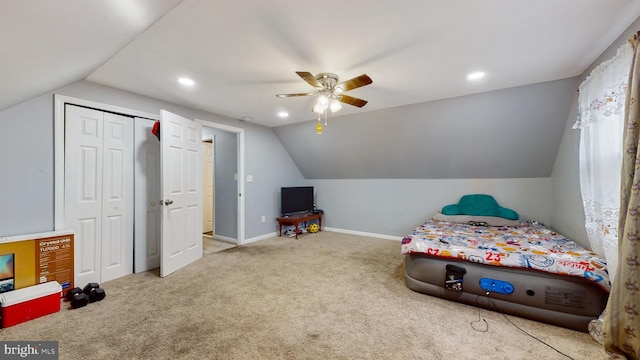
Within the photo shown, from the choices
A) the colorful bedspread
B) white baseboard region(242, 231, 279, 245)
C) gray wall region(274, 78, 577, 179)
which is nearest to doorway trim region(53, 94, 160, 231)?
white baseboard region(242, 231, 279, 245)

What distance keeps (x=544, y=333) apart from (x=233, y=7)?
322 centimetres

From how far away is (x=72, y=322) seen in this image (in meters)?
2.02

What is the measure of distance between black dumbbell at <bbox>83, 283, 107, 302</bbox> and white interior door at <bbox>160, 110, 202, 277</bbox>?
0.59 m

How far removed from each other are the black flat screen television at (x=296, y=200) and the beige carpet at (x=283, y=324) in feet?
6.82

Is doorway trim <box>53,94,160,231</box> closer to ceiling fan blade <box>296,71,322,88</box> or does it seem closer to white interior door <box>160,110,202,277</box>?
white interior door <box>160,110,202,277</box>

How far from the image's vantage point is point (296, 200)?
17.2ft

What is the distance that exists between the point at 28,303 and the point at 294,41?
3.05m

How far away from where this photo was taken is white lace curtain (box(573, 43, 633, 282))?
174cm

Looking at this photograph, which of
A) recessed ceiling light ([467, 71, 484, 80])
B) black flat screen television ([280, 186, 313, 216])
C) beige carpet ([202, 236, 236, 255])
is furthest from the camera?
black flat screen television ([280, 186, 313, 216])

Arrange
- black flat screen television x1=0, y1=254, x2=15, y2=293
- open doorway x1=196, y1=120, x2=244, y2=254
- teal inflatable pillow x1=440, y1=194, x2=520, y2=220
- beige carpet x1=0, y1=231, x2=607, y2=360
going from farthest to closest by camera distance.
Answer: open doorway x1=196, y1=120, x2=244, y2=254 < teal inflatable pillow x1=440, y1=194, x2=520, y2=220 < black flat screen television x1=0, y1=254, x2=15, y2=293 < beige carpet x1=0, y1=231, x2=607, y2=360

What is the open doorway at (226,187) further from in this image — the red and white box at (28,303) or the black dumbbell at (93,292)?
the red and white box at (28,303)

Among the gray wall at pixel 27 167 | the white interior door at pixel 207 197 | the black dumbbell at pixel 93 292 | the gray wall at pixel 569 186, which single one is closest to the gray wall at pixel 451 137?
the gray wall at pixel 569 186

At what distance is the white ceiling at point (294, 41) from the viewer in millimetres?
1354

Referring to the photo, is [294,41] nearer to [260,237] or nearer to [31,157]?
[31,157]
